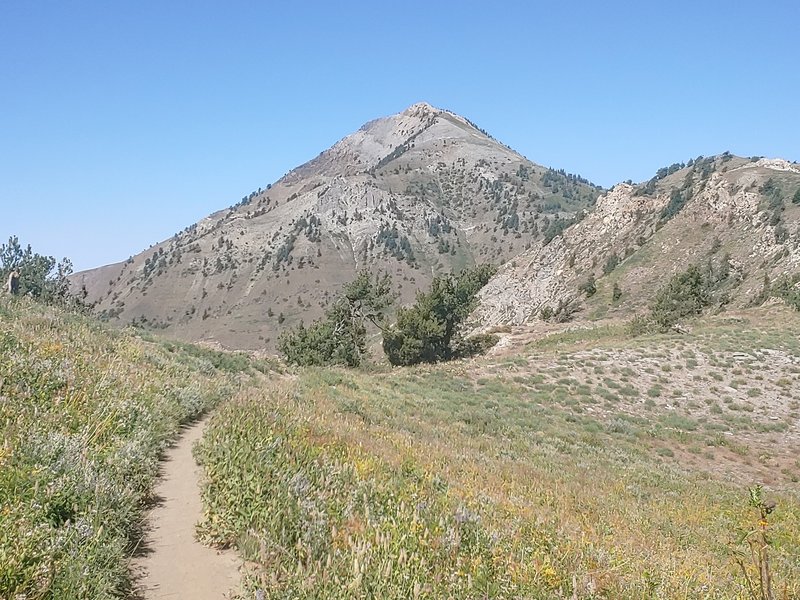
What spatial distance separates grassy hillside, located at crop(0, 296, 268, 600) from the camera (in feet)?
11.6

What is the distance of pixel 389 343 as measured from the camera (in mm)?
50500

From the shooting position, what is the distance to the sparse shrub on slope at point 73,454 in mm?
3521

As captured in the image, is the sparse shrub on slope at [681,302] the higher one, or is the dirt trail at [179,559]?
the dirt trail at [179,559]

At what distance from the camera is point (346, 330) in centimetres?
5338

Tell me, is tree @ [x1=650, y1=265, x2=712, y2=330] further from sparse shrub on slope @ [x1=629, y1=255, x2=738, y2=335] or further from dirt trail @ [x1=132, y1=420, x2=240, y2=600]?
dirt trail @ [x1=132, y1=420, x2=240, y2=600]

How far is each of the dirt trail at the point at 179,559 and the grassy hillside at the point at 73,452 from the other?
175 mm

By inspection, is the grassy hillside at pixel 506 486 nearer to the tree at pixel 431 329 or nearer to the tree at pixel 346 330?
the tree at pixel 431 329

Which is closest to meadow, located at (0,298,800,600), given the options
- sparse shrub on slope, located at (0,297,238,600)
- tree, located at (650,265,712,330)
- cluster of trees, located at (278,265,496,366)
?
sparse shrub on slope, located at (0,297,238,600)

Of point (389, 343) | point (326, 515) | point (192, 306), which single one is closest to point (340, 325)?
point (389, 343)

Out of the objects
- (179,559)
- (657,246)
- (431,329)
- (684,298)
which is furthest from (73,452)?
(657,246)

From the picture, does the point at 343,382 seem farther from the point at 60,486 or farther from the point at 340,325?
the point at 340,325

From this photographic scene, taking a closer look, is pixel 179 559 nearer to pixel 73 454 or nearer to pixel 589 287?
pixel 73 454

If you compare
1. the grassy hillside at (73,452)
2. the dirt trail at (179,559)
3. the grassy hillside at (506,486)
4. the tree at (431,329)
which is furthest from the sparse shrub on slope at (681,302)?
the dirt trail at (179,559)

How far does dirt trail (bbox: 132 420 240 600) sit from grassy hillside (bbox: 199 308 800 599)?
0.21m
